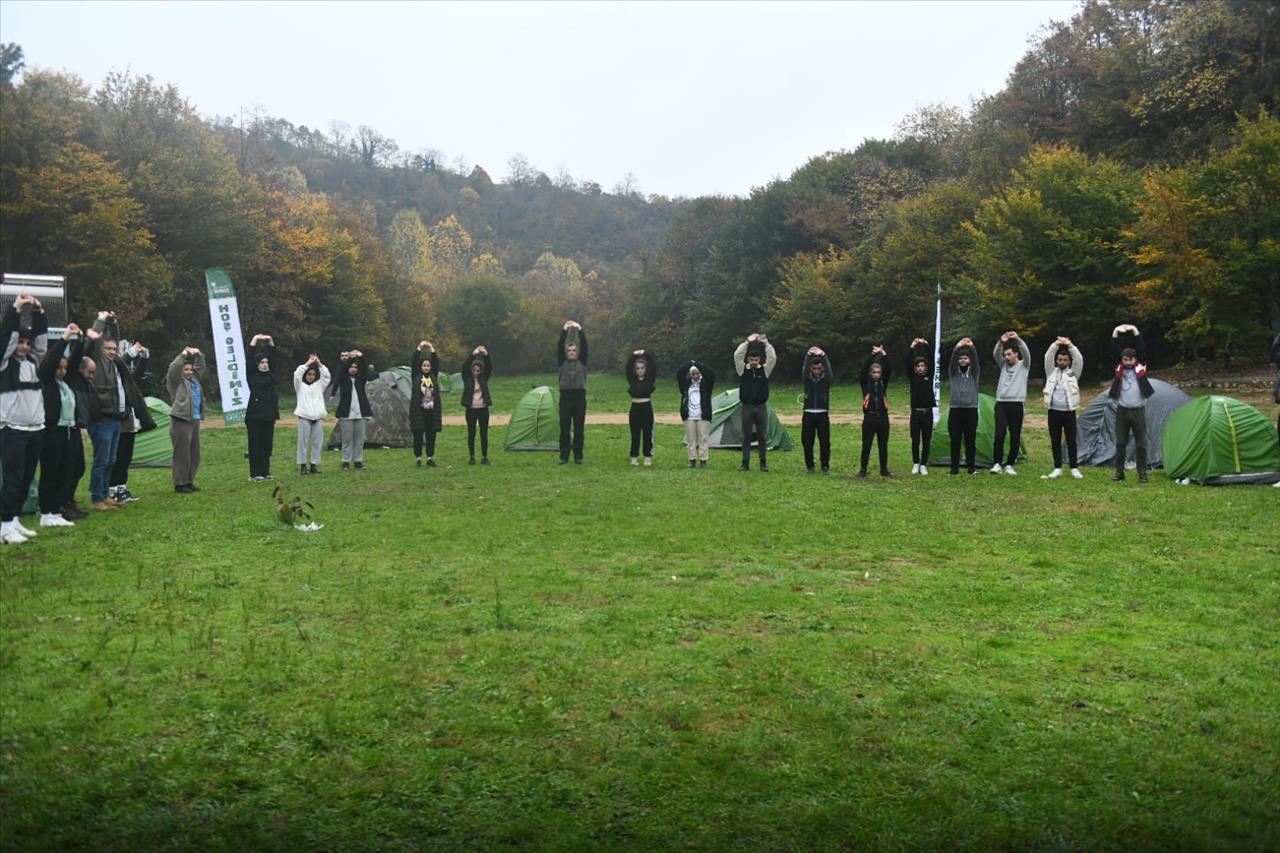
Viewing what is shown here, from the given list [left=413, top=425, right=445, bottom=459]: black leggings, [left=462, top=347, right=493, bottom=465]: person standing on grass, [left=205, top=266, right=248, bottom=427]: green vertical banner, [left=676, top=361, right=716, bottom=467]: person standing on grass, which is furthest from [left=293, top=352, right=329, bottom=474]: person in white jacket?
[left=676, top=361, right=716, bottom=467]: person standing on grass

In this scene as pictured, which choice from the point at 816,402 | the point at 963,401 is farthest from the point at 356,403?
the point at 963,401

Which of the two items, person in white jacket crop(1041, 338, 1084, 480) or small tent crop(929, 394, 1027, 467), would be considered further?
small tent crop(929, 394, 1027, 467)

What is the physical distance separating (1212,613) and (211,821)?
237 inches

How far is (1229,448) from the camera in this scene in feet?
42.7

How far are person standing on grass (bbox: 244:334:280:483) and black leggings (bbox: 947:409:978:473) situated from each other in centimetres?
907

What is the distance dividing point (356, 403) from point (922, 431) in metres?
8.26

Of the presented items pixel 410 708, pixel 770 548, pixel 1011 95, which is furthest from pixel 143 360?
pixel 1011 95

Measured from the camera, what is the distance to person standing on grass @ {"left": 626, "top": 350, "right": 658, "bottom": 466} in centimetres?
1571

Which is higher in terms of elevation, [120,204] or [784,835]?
[120,204]

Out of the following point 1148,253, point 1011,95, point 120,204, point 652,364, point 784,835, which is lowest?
point 784,835

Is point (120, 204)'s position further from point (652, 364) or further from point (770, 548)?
point (652, 364)

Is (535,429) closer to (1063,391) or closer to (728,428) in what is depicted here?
(728,428)

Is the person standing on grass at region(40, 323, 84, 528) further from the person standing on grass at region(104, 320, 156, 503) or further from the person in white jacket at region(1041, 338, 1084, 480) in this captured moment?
the person in white jacket at region(1041, 338, 1084, 480)

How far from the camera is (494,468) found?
15.9m
